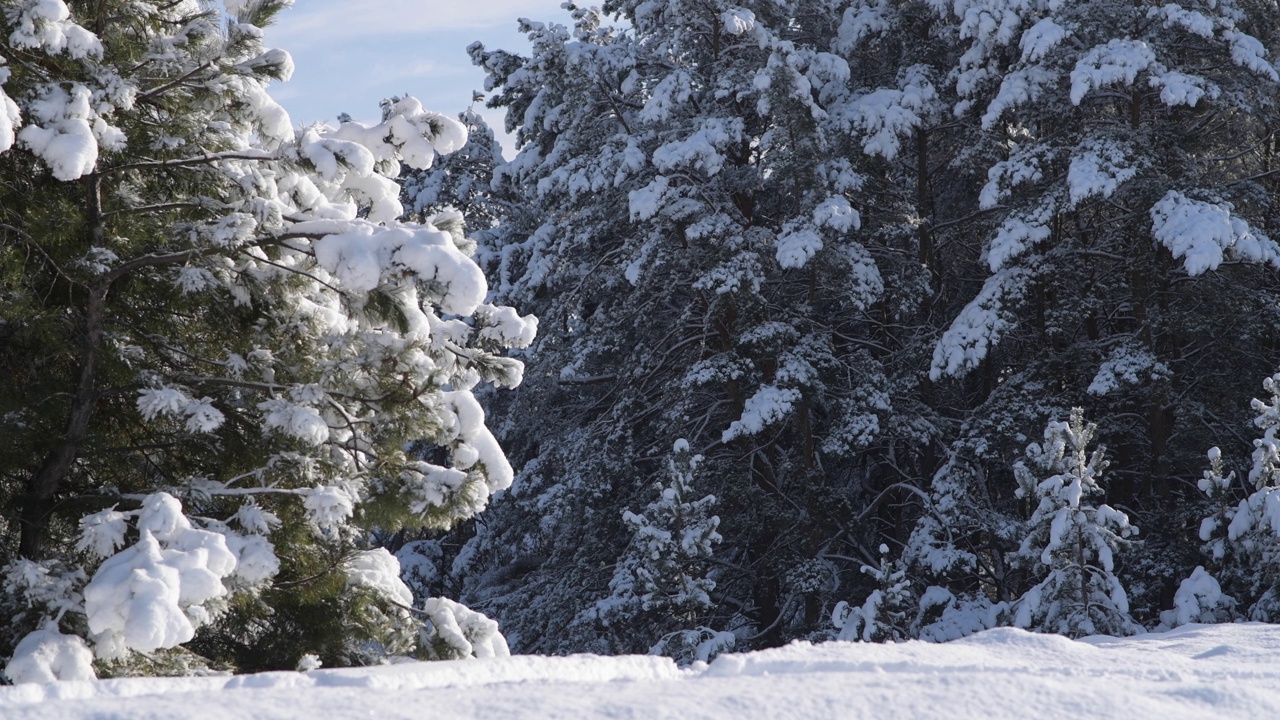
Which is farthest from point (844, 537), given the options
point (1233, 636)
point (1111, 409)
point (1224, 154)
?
point (1233, 636)

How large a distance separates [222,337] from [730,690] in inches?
170

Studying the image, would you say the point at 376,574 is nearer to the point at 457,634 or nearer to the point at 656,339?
the point at 457,634

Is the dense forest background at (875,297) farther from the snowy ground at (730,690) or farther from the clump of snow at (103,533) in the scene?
the clump of snow at (103,533)

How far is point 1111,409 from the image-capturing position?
1510cm

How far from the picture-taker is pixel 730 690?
347 cm

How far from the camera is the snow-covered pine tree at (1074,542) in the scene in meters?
9.41

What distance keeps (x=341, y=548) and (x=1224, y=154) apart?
43.8 ft

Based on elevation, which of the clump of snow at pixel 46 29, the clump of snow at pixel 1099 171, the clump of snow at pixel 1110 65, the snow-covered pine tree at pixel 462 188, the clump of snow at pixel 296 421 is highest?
the snow-covered pine tree at pixel 462 188

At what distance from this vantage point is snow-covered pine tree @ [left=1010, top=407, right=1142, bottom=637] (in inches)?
371

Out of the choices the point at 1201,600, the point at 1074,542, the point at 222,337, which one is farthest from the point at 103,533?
the point at 1201,600

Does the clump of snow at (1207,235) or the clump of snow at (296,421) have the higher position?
the clump of snow at (1207,235)

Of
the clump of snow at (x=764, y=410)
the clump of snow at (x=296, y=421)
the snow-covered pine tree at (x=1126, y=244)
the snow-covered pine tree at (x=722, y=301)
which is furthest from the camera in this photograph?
the snow-covered pine tree at (x=722, y=301)

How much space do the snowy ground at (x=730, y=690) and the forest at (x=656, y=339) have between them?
1387mm

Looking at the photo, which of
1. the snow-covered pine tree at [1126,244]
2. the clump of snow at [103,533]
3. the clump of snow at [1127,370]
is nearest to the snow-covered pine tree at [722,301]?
the snow-covered pine tree at [1126,244]
